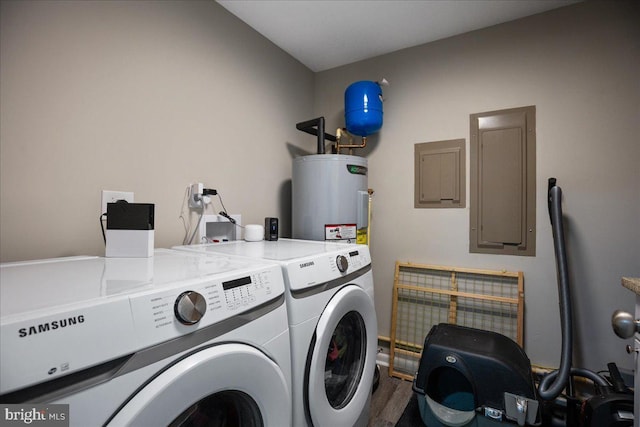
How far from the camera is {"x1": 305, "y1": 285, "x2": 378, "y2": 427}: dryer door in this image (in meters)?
0.91

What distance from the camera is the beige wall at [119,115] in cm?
95


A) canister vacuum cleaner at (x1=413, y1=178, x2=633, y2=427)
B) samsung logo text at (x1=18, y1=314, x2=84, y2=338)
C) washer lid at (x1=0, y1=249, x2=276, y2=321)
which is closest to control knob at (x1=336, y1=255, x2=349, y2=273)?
washer lid at (x1=0, y1=249, x2=276, y2=321)

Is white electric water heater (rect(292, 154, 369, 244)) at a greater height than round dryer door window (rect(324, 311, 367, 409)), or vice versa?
white electric water heater (rect(292, 154, 369, 244))

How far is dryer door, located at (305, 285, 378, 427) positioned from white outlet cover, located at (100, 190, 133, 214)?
96 cm

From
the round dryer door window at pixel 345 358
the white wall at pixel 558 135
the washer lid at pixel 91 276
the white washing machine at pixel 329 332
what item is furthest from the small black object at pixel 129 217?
the white wall at pixel 558 135

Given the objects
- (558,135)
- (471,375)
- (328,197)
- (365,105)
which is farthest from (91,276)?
(558,135)

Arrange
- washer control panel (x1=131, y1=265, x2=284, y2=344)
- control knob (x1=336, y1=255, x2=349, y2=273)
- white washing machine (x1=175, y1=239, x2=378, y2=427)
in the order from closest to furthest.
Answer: washer control panel (x1=131, y1=265, x2=284, y2=344) → white washing machine (x1=175, y1=239, x2=378, y2=427) → control knob (x1=336, y1=255, x2=349, y2=273)

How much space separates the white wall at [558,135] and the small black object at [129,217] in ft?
5.40

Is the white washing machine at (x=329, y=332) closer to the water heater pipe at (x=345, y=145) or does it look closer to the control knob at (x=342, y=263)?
the control knob at (x=342, y=263)

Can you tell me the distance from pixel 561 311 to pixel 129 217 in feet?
6.81

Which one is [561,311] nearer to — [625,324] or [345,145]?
[625,324]

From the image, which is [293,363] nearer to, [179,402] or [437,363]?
[179,402]

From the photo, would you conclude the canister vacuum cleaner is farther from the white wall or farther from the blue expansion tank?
the blue expansion tank

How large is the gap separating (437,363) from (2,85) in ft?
6.53
